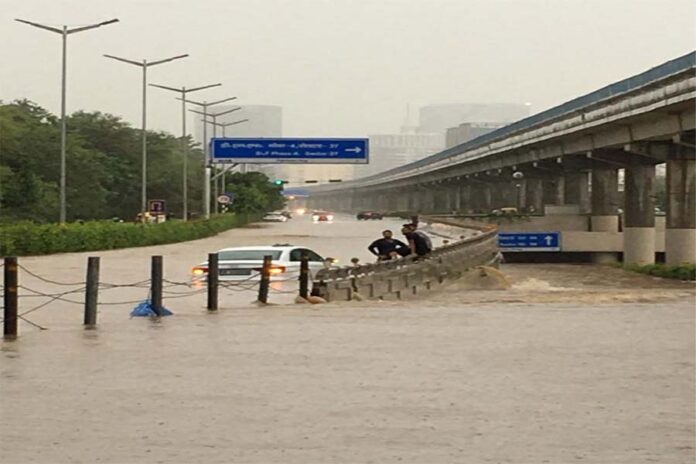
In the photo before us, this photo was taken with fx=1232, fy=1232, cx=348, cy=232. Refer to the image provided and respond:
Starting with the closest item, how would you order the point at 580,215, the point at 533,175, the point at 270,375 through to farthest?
the point at 270,375
the point at 580,215
the point at 533,175

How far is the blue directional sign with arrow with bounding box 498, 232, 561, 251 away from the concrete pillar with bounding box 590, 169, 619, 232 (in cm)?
799

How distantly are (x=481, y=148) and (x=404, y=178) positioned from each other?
58.1 meters

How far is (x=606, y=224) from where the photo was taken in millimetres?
78812

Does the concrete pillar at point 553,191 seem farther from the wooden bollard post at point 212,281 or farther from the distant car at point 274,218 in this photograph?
the wooden bollard post at point 212,281

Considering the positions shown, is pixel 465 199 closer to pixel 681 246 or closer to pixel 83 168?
pixel 83 168

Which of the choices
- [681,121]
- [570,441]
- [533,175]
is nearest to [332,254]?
[681,121]

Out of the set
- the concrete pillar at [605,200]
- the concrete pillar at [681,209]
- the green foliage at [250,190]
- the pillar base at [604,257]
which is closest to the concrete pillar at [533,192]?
the green foliage at [250,190]

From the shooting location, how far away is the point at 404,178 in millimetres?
156125

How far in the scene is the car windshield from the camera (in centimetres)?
3080

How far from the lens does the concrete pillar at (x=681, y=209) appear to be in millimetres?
58594

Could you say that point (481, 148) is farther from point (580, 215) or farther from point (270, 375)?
point (270, 375)

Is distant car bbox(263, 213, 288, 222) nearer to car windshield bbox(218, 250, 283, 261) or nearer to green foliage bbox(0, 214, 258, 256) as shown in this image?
green foliage bbox(0, 214, 258, 256)

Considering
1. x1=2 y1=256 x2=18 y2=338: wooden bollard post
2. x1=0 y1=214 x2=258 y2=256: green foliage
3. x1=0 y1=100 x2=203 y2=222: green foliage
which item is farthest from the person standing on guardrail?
x1=0 y1=100 x2=203 y2=222: green foliage

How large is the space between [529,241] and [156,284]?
2041 inches
